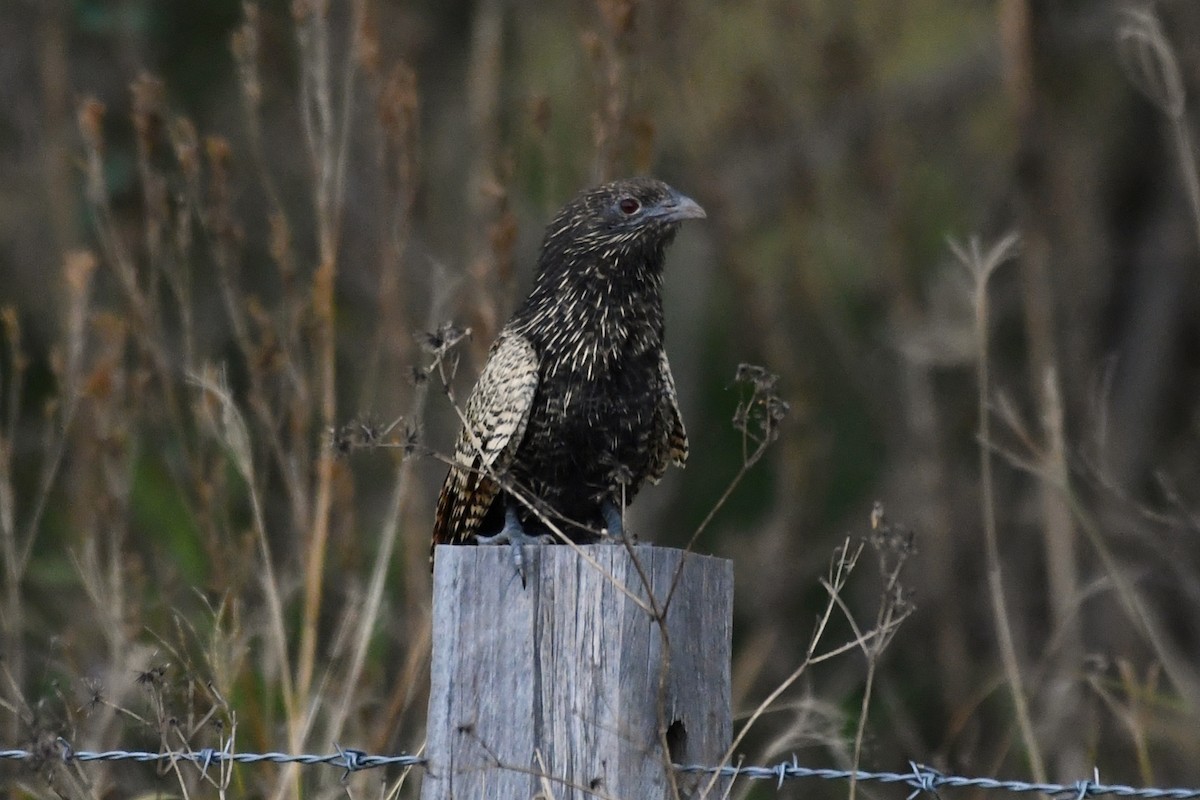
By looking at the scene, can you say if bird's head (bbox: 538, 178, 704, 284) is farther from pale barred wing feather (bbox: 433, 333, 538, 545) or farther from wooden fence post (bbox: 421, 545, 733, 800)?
wooden fence post (bbox: 421, 545, 733, 800)

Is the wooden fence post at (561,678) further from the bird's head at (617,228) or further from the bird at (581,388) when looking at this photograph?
the bird's head at (617,228)

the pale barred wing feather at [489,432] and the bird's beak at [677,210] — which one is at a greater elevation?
the bird's beak at [677,210]

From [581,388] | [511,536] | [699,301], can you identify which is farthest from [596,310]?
[699,301]

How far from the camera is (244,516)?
6.69 meters

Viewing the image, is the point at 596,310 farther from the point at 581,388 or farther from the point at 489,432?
the point at 489,432

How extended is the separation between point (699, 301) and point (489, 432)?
506 cm

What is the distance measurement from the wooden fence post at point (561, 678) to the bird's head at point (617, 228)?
151 centimetres

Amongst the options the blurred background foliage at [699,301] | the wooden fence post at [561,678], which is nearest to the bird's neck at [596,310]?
the blurred background foliage at [699,301]

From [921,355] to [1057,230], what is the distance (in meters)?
2.11

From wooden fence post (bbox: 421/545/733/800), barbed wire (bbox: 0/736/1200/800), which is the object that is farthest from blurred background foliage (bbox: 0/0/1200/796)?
wooden fence post (bbox: 421/545/733/800)

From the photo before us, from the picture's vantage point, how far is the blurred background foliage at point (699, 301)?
4.71 m

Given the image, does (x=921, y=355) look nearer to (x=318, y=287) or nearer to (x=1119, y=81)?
(x=318, y=287)

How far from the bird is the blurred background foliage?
63cm

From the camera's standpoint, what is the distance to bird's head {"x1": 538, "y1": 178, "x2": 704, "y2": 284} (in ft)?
13.2
